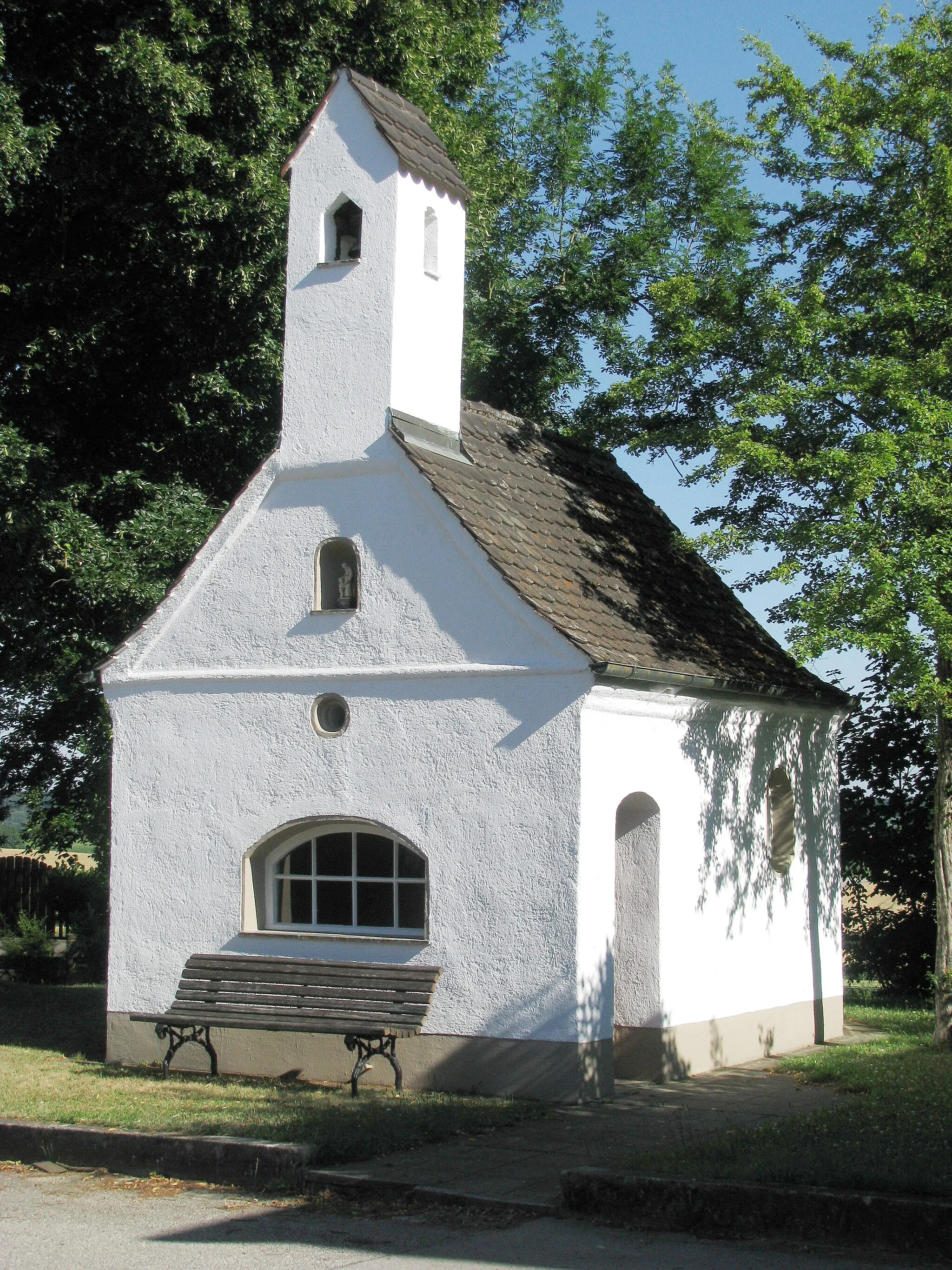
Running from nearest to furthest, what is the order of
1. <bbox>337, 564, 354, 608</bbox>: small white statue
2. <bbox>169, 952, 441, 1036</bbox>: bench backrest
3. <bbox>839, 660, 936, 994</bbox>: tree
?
<bbox>169, 952, 441, 1036</bbox>: bench backrest < <bbox>337, 564, 354, 608</bbox>: small white statue < <bbox>839, 660, 936, 994</bbox>: tree

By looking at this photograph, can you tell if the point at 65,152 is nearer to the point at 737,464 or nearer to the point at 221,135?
the point at 221,135

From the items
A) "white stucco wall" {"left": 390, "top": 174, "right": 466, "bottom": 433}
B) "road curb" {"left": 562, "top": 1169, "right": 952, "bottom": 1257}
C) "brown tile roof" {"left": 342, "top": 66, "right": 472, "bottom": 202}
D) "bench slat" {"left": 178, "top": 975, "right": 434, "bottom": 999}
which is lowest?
"road curb" {"left": 562, "top": 1169, "right": 952, "bottom": 1257}

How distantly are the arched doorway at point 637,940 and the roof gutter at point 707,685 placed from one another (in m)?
1.06

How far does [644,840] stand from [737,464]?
3.69 m

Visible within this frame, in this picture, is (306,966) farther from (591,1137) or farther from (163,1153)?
(163,1153)

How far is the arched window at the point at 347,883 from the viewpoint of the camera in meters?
13.0

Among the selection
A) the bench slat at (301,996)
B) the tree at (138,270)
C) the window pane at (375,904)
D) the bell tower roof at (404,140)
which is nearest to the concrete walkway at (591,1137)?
the bench slat at (301,996)

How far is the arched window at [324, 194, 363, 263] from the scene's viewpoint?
1397 cm

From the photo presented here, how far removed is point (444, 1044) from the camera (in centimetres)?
1216

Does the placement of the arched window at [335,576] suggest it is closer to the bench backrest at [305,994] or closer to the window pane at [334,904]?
the window pane at [334,904]

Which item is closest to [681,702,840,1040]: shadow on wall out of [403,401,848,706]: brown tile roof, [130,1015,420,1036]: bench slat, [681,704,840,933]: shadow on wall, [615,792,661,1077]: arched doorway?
[681,704,840,933]: shadow on wall

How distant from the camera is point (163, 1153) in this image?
920cm

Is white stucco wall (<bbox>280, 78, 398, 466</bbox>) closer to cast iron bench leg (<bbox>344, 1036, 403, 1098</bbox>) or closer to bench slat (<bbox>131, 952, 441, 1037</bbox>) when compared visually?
A: bench slat (<bbox>131, 952, 441, 1037</bbox>)

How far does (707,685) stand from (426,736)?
105 inches
